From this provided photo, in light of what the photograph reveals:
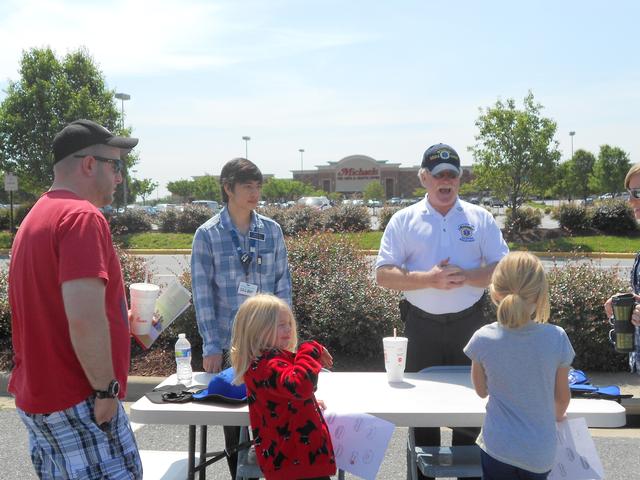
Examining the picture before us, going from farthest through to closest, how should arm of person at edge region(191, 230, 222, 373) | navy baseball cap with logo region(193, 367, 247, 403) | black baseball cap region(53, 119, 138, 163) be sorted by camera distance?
1. arm of person at edge region(191, 230, 222, 373)
2. navy baseball cap with logo region(193, 367, 247, 403)
3. black baseball cap region(53, 119, 138, 163)

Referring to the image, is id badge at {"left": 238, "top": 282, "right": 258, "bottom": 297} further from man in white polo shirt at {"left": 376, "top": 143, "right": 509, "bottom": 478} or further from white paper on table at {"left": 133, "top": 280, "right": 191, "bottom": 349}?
man in white polo shirt at {"left": 376, "top": 143, "right": 509, "bottom": 478}

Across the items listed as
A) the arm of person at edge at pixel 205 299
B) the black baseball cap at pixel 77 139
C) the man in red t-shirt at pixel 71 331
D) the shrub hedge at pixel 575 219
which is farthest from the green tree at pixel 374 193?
the man in red t-shirt at pixel 71 331

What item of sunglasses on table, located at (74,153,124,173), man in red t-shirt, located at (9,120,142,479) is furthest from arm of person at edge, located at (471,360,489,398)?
sunglasses on table, located at (74,153,124,173)

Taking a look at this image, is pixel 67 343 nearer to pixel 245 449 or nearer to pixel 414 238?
pixel 245 449

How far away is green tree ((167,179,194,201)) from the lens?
8731 centimetres

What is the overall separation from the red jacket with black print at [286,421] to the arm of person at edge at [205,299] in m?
1.01

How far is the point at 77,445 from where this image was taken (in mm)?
2289

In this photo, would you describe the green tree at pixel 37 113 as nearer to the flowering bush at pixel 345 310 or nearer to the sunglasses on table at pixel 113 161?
the flowering bush at pixel 345 310

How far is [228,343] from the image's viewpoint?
3672mm

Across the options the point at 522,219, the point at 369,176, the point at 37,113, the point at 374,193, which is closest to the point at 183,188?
the point at 369,176

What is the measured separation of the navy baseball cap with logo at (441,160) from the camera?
12.0ft

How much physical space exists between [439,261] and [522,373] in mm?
1226

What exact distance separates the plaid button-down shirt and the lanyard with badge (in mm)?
Result: 14

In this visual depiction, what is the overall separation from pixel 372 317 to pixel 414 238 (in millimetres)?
2647
